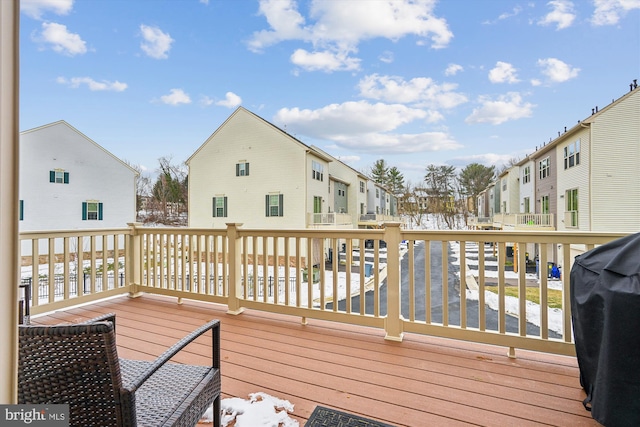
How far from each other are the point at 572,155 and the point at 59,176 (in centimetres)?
1797

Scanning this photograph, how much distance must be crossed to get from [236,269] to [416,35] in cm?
939

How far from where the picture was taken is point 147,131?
12016 millimetres

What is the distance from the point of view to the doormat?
1581mm

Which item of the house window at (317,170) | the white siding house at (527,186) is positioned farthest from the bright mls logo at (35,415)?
the white siding house at (527,186)

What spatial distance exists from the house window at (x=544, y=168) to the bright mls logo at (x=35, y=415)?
17350 millimetres

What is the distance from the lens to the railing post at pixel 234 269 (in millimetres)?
3340

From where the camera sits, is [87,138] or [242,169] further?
[242,169]

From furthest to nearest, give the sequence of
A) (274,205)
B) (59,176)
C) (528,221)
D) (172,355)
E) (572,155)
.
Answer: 1. (528,221)
2. (274,205)
3. (572,155)
4. (59,176)
5. (172,355)

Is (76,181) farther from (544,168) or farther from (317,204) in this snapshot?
(544,168)

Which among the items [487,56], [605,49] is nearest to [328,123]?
[487,56]

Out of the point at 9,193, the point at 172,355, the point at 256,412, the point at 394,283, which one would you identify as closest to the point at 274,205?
the point at 394,283

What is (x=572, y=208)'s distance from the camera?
38.5 ft

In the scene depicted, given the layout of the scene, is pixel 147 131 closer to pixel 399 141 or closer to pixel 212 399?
pixel 212 399

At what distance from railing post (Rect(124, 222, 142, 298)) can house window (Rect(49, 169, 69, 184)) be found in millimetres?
8797
